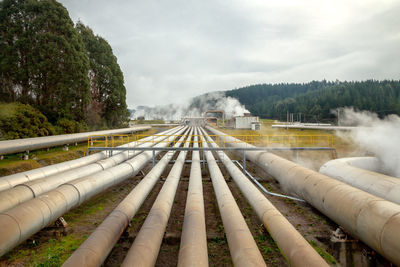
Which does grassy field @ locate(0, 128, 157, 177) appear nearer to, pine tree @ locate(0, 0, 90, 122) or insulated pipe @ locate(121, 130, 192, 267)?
pine tree @ locate(0, 0, 90, 122)

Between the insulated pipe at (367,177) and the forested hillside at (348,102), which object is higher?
the forested hillside at (348,102)

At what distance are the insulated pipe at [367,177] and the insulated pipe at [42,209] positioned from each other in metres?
9.16

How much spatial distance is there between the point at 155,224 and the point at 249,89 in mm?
186506

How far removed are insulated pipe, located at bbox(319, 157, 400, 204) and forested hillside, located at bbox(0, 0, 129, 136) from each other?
20.2 m

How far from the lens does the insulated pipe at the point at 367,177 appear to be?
6138 millimetres

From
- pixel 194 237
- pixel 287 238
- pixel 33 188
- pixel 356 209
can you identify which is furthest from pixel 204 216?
pixel 33 188

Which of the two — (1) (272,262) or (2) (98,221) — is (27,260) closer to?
(2) (98,221)

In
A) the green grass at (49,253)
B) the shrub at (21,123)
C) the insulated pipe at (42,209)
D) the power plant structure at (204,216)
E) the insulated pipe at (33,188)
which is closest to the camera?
the power plant structure at (204,216)

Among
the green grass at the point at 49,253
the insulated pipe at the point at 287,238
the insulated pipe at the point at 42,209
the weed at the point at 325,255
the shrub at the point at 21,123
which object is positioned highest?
the shrub at the point at 21,123

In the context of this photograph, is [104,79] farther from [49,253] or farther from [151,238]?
[151,238]

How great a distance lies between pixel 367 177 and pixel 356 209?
3.20 m

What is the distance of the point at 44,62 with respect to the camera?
18.2 meters

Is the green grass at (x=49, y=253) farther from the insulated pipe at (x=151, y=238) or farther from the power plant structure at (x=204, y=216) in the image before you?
the insulated pipe at (x=151, y=238)

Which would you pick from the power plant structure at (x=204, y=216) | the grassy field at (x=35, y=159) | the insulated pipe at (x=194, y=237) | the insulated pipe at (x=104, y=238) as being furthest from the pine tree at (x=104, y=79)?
the insulated pipe at (x=194, y=237)
